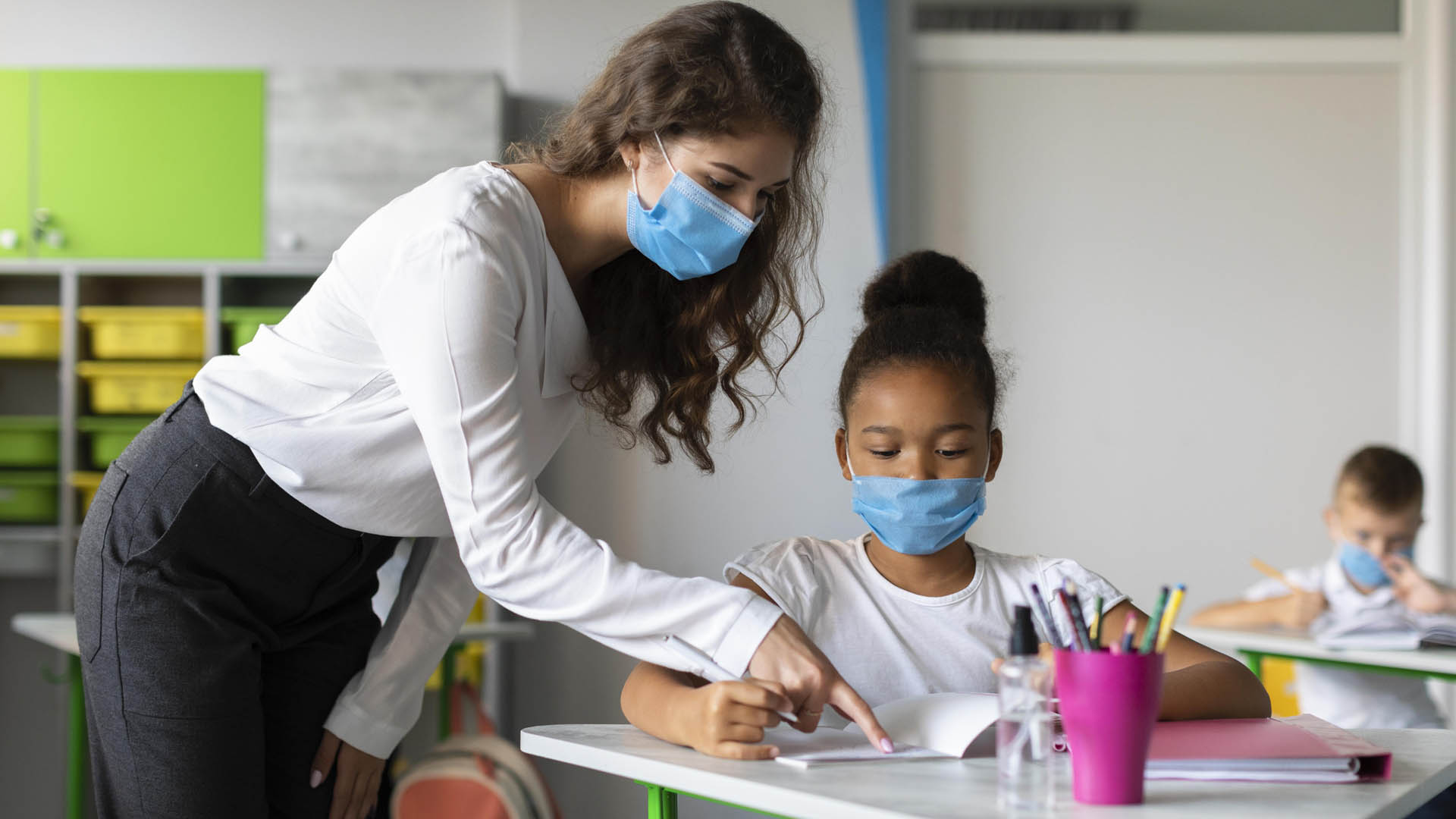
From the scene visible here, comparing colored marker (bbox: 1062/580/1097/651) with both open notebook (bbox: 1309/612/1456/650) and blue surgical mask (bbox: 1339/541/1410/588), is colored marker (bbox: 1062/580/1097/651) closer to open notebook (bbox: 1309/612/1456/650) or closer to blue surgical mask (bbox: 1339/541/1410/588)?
open notebook (bbox: 1309/612/1456/650)

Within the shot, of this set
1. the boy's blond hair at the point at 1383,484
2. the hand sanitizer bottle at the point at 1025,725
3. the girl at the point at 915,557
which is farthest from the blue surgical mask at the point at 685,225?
the boy's blond hair at the point at 1383,484

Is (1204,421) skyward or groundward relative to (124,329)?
groundward

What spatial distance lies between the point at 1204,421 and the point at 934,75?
1347mm

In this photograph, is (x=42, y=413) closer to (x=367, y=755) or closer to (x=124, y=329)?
(x=124, y=329)

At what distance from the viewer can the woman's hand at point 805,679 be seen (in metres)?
0.92

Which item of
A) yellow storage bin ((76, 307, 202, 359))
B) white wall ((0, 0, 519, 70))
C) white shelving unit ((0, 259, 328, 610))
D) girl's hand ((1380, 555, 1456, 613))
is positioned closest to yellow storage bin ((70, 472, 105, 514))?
white shelving unit ((0, 259, 328, 610))

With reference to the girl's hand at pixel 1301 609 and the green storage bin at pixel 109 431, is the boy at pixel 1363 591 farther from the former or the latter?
the green storage bin at pixel 109 431

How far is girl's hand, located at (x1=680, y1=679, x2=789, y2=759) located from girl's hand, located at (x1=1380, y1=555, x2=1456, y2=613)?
1.85 metres

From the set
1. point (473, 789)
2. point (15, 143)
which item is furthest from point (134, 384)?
point (473, 789)

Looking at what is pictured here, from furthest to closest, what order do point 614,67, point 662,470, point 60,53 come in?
point 60,53
point 662,470
point 614,67

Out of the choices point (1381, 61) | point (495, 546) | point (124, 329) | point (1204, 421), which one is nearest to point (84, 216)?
point (124, 329)

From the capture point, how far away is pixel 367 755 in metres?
1.32

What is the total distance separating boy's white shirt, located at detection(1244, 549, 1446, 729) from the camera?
2213mm

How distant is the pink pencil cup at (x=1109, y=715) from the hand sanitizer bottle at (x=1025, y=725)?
2 centimetres
